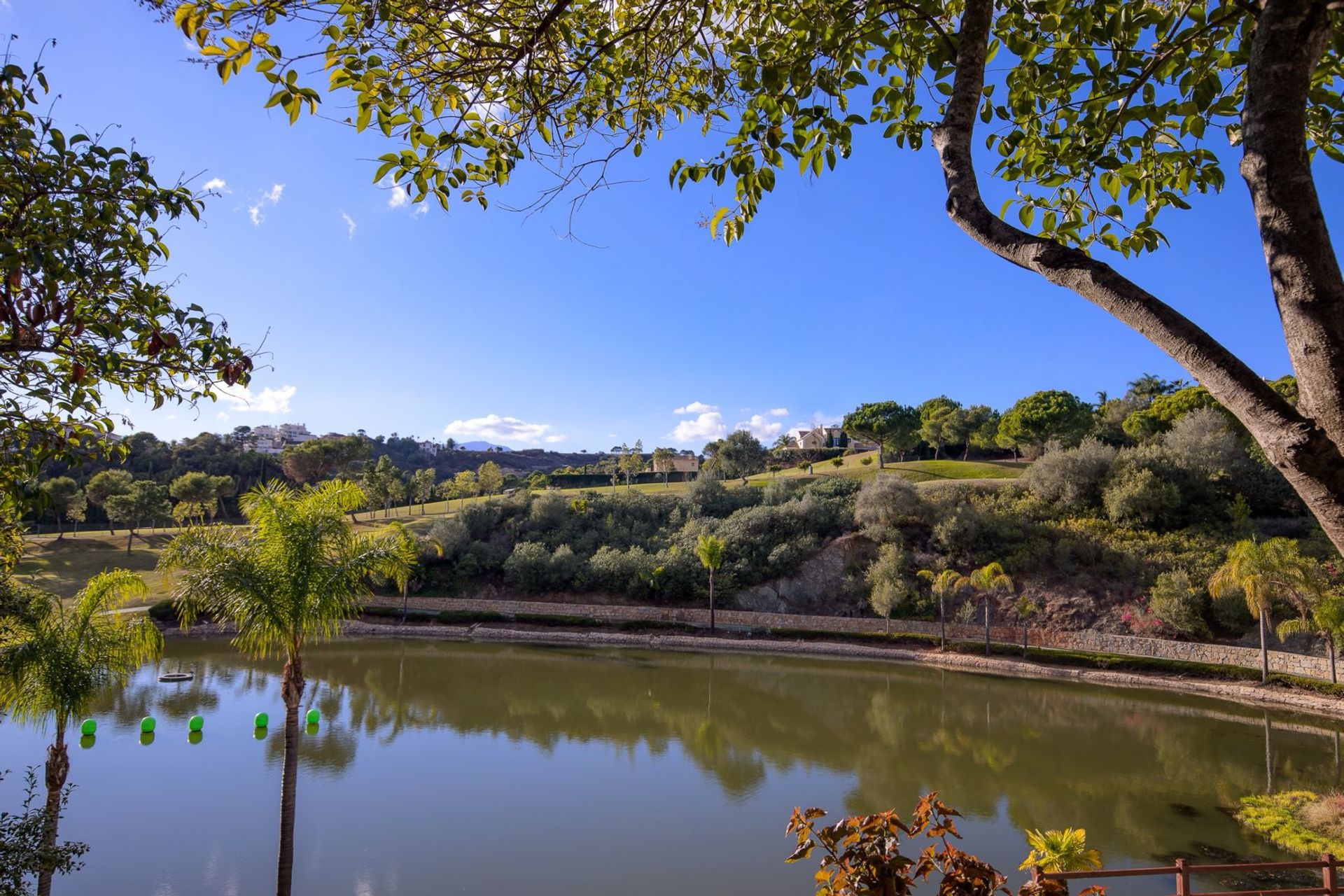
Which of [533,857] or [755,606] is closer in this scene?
[533,857]

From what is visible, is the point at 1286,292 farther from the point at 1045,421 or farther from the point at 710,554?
the point at 1045,421

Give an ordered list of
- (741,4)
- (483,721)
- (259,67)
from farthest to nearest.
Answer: (483,721) < (741,4) < (259,67)

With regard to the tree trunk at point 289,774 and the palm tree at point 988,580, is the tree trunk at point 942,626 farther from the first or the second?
the tree trunk at point 289,774

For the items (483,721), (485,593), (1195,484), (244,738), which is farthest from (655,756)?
(1195,484)

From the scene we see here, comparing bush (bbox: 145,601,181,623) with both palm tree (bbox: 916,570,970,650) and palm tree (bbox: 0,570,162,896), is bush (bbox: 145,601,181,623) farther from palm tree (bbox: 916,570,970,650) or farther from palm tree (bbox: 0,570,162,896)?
palm tree (bbox: 916,570,970,650)

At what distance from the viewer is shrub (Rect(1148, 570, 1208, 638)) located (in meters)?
23.2

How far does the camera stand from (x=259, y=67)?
2775 millimetres

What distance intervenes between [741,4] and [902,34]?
3.20 feet

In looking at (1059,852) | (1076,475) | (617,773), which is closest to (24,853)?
(1059,852)

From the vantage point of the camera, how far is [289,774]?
7273 millimetres

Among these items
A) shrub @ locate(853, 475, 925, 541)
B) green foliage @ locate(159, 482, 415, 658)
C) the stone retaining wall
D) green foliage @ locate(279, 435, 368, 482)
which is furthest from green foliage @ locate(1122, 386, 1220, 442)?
green foliage @ locate(279, 435, 368, 482)

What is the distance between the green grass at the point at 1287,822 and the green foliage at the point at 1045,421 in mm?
36927

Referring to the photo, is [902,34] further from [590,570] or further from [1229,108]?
[590,570]

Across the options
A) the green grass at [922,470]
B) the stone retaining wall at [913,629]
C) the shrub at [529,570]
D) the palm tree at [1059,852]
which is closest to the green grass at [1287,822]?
the palm tree at [1059,852]
